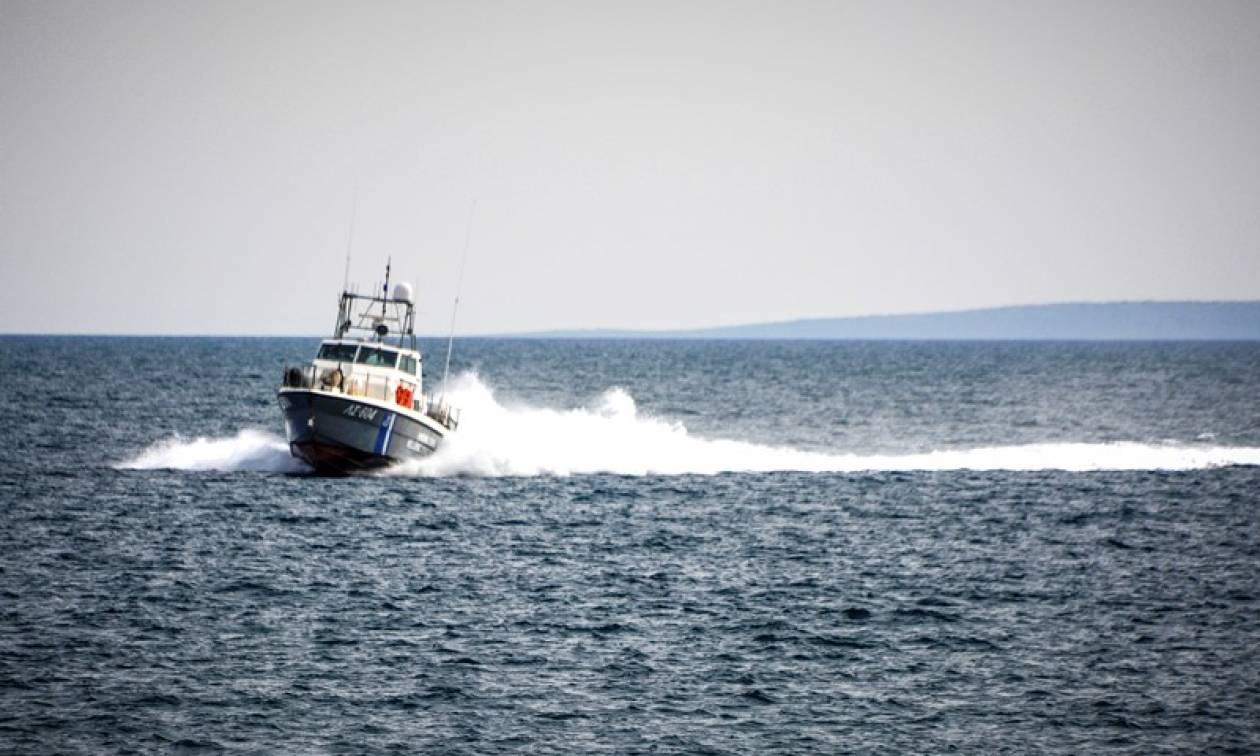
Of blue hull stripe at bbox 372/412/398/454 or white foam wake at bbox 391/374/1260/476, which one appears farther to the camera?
white foam wake at bbox 391/374/1260/476

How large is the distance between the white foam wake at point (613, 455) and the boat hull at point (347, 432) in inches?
71.9

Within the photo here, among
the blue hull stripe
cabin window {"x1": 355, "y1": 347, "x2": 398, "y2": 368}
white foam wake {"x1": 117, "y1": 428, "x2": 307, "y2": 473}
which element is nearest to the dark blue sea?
white foam wake {"x1": 117, "y1": 428, "x2": 307, "y2": 473}

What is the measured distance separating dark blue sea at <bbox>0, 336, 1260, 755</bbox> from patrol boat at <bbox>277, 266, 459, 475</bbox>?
1.45 m

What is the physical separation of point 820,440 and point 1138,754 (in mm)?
48277

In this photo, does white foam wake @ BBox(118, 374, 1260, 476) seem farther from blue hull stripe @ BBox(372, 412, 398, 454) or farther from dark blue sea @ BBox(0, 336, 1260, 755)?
blue hull stripe @ BBox(372, 412, 398, 454)

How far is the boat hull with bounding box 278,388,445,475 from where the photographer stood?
1700 inches

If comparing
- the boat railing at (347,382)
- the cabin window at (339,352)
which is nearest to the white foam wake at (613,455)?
the boat railing at (347,382)

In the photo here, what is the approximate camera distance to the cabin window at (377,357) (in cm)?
4534

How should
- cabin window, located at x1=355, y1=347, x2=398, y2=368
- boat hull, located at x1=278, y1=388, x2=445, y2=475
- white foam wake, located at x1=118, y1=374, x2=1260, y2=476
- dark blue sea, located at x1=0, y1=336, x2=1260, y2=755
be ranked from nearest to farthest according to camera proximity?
dark blue sea, located at x1=0, y1=336, x2=1260, y2=755, boat hull, located at x1=278, y1=388, x2=445, y2=475, cabin window, located at x1=355, y1=347, x2=398, y2=368, white foam wake, located at x1=118, y1=374, x2=1260, y2=476

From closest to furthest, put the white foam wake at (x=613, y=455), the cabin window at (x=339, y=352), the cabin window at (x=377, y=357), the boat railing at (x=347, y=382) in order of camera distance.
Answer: the boat railing at (x=347, y=382)
the cabin window at (x=377, y=357)
the cabin window at (x=339, y=352)
the white foam wake at (x=613, y=455)

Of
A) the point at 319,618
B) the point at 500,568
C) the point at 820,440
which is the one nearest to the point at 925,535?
the point at 500,568

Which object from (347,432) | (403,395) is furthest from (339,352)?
(347,432)

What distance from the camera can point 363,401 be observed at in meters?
43.1

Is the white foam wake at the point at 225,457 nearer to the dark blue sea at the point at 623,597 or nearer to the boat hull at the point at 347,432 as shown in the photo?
the dark blue sea at the point at 623,597
